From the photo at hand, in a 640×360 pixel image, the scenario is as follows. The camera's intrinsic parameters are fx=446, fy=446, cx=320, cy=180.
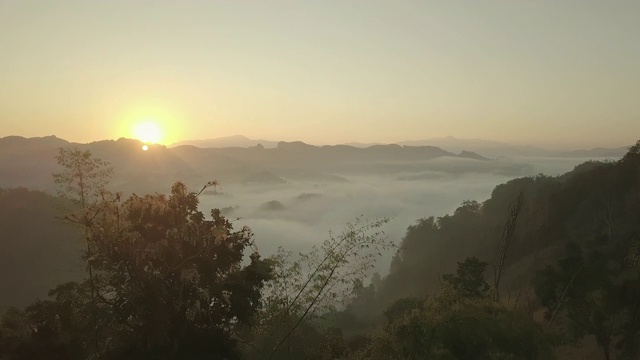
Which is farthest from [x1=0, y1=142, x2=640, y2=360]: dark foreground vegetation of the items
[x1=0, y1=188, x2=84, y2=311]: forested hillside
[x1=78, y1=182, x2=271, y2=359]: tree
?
[x1=0, y1=188, x2=84, y2=311]: forested hillside

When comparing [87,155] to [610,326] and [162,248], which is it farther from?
[610,326]

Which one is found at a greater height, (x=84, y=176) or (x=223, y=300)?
(x=84, y=176)

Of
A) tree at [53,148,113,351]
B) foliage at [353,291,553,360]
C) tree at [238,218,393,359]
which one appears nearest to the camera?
tree at [53,148,113,351]

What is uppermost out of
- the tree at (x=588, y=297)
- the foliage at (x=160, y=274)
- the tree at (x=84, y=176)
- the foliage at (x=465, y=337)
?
the tree at (x=84, y=176)

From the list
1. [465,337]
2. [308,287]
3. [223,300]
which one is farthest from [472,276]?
[223,300]

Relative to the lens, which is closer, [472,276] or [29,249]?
[472,276]

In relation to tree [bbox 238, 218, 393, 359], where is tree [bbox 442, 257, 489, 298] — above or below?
below

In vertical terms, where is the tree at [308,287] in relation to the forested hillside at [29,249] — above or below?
above

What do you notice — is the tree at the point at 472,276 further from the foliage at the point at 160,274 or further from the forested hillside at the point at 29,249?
the forested hillside at the point at 29,249

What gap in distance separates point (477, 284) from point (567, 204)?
4101 centimetres

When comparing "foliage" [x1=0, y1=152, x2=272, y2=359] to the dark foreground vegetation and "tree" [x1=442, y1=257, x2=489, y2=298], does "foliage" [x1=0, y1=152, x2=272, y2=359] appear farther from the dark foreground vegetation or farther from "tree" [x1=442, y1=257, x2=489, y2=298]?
"tree" [x1=442, y1=257, x2=489, y2=298]

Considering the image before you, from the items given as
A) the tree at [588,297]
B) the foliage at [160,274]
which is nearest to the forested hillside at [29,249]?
the foliage at [160,274]

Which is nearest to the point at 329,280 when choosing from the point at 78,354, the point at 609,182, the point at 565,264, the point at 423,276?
the point at 78,354

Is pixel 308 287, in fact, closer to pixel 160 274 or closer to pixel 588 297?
pixel 160 274
